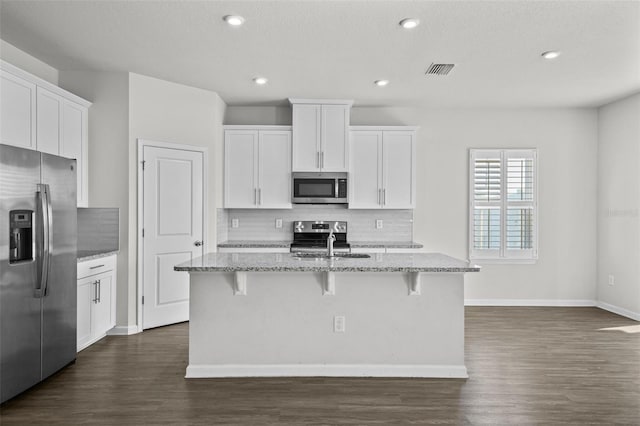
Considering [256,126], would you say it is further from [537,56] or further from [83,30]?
[537,56]

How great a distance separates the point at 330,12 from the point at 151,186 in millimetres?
2749

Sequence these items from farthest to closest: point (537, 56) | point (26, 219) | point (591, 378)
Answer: point (537, 56), point (591, 378), point (26, 219)

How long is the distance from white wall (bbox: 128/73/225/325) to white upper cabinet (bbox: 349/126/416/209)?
5.71 ft

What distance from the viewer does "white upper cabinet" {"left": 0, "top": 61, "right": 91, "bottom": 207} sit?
10.9 feet

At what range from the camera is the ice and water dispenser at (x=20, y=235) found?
2.87 meters

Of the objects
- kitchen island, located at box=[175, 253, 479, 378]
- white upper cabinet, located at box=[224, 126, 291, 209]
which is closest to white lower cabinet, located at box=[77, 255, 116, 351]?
kitchen island, located at box=[175, 253, 479, 378]

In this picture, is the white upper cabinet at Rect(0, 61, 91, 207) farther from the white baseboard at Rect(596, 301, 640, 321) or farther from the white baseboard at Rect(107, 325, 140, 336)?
the white baseboard at Rect(596, 301, 640, 321)

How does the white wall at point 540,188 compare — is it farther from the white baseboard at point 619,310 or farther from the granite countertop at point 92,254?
the granite countertop at point 92,254

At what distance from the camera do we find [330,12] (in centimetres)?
311

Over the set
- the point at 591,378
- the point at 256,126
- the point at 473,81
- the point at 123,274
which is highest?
the point at 473,81

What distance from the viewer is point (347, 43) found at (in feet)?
12.0

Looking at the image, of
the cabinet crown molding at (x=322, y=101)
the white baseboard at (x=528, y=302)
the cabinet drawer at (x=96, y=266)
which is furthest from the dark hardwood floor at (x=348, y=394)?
the cabinet crown molding at (x=322, y=101)

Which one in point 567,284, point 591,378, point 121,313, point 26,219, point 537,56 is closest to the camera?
point 26,219

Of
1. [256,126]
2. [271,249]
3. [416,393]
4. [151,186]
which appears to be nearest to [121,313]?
[151,186]
